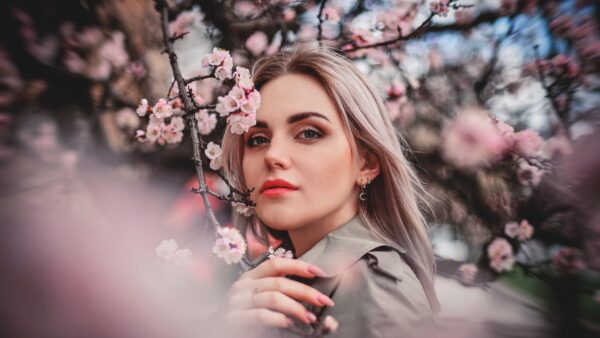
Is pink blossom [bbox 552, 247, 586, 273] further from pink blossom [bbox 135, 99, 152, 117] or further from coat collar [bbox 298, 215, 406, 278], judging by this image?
pink blossom [bbox 135, 99, 152, 117]

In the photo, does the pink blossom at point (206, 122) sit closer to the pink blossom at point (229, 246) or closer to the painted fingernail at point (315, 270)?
the pink blossom at point (229, 246)

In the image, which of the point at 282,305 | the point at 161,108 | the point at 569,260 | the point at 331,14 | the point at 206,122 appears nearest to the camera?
the point at 282,305

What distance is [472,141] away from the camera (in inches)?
42.4

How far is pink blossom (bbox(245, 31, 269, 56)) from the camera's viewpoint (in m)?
1.21

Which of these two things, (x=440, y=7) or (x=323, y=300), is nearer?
(x=323, y=300)

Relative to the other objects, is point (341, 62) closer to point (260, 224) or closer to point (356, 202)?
point (356, 202)

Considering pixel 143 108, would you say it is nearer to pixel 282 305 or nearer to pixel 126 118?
pixel 126 118

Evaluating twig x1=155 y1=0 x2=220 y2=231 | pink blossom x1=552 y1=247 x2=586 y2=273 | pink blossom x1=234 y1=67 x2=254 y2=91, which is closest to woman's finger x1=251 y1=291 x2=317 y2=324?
twig x1=155 y1=0 x2=220 y2=231

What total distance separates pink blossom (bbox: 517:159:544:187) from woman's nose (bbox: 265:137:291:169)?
0.64 meters

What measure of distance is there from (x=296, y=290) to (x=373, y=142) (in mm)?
343

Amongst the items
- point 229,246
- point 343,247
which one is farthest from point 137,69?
point 343,247

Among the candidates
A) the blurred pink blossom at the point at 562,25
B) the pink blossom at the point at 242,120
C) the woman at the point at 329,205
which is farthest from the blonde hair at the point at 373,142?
the blurred pink blossom at the point at 562,25

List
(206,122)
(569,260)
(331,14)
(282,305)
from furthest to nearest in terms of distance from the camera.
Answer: (331,14)
(206,122)
(569,260)
(282,305)

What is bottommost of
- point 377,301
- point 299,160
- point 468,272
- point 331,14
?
point 468,272
